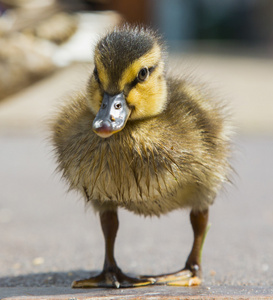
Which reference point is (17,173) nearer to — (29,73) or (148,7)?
(29,73)

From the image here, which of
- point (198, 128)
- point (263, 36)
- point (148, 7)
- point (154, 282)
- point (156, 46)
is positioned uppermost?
point (156, 46)

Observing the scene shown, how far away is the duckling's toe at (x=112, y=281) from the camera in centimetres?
249

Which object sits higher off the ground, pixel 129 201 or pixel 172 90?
pixel 172 90

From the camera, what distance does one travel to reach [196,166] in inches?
94.3

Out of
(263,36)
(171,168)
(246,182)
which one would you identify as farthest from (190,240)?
(263,36)

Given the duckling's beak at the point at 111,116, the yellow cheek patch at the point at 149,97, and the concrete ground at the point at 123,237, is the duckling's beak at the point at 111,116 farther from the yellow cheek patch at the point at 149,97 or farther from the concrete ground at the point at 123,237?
the concrete ground at the point at 123,237

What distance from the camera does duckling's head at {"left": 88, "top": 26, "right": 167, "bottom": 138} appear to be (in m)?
2.19

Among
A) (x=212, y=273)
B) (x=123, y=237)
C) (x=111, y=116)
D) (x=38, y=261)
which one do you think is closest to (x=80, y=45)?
Result: (x=123, y=237)

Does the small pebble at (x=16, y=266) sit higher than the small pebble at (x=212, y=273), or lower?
lower

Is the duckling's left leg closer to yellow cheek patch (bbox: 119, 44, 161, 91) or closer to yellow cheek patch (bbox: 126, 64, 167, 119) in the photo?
yellow cheek patch (bbox: 126, 64, 167, 119)

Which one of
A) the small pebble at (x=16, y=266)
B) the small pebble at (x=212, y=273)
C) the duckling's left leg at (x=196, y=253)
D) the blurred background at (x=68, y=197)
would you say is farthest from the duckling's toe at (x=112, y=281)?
the small pebble at (x=16, y=266)

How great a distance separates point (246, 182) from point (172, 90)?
9.21 feet

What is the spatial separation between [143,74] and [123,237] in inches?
61.3

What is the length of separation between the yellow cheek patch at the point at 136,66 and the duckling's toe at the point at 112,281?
2.48 feet
